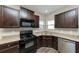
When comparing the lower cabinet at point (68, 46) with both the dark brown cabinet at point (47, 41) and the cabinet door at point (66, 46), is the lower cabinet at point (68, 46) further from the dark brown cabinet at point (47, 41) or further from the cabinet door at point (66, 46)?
the dark brown cabinet at point (47, 41)

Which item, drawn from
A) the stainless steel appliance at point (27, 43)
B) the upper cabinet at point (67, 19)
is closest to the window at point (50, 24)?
the upper cabinet at point (67, 19)

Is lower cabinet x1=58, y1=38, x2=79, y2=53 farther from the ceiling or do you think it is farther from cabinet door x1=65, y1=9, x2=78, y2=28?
the ceiling

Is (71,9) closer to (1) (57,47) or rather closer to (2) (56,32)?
(2) (56,32)

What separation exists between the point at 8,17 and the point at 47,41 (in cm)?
157

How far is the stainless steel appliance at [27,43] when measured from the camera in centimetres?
209

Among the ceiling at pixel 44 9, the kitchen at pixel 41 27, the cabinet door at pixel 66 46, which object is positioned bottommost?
the cabinet door at pixel 66 46

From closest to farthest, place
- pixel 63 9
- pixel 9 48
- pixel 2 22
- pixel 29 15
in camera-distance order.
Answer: pixel 9 48, pixel 2 22, pixel 63 9, pixel 29 15

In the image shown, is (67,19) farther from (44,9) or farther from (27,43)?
(27,43)

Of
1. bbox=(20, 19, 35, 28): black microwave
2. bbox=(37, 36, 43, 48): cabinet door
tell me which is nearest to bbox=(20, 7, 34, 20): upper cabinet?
bbox=(20, 19, 35, 28): black microwave

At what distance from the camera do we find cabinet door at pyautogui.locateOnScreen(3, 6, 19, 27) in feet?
6.00

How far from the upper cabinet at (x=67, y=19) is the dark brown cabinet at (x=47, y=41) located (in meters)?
0.48

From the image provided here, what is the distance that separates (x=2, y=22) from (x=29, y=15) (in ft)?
3.52
